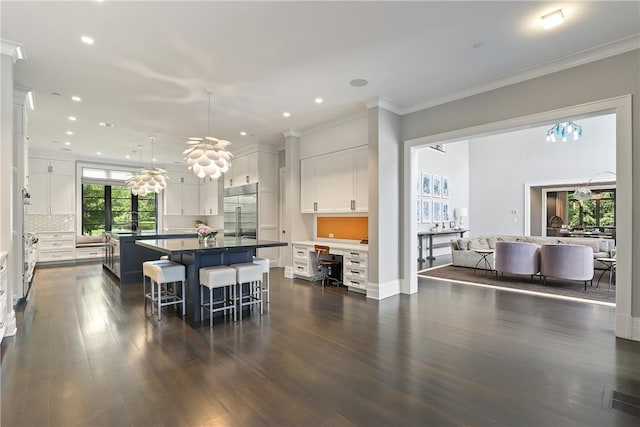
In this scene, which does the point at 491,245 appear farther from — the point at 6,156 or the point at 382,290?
the point at 6,156

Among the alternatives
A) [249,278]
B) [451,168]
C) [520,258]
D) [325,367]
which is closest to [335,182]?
[249,278]

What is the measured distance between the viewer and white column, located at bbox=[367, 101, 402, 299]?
492 cm

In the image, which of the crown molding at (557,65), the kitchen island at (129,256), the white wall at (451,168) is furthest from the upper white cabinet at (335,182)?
the white wall at (451,168)

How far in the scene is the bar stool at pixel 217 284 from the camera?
12.3 ft

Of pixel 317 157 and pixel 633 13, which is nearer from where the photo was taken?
pixel 633 13

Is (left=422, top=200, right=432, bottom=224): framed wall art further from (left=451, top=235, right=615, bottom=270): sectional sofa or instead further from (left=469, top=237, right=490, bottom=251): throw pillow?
(left=469, top=237, right=490, bottom=251): throw pillow

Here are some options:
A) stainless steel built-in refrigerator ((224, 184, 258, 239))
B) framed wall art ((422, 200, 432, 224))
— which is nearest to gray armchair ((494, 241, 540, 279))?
framed wall art ((422, 200, 432, 224))

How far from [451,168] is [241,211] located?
280 inches

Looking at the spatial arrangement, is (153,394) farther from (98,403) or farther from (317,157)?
(317,157)

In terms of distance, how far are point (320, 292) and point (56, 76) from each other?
4769mm

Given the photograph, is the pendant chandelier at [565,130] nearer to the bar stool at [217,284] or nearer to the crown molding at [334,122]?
the crown molding at [334,122]

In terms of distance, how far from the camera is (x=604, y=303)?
4.50 meters

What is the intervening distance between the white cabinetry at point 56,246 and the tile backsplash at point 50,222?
0.21 metres

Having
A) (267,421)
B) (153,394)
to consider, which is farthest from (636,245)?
(153,394)
